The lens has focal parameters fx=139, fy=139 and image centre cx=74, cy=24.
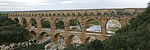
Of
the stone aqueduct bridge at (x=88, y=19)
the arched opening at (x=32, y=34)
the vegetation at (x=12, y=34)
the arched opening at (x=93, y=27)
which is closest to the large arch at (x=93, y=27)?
the arched opening at (x=93, y=27)

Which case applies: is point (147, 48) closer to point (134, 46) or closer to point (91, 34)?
point (134, 46)

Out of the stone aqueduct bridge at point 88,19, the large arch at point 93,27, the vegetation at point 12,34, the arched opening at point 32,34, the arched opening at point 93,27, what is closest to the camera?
the stone aqueduct bridge at point 88,19

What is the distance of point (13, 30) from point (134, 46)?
21932mm

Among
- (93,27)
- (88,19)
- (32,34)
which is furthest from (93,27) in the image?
(88,19)

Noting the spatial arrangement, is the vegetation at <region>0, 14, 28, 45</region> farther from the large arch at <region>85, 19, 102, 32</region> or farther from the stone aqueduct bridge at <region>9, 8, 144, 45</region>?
the large arch at <region>85, 19, 102, 32</region>

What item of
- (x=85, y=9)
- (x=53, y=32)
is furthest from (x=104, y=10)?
(x=53, y=32)

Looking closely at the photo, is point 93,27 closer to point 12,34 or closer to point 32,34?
point 32,34

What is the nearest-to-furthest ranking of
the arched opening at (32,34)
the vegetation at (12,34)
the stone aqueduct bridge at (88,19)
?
the stone aqueduct bridge at (88,19), the vegetation at (12,34), the arched opening at (32,34)

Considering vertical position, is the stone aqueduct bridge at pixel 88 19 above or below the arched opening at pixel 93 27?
above

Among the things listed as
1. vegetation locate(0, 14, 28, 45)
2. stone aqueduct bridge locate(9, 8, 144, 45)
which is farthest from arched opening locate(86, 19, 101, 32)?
vegetation locate(0, 14, 28, 45)

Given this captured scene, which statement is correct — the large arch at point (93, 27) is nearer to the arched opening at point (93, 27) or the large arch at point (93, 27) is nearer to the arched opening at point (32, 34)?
the arched opening at point (93, 27)

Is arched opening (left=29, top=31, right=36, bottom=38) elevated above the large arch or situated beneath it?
elevated above

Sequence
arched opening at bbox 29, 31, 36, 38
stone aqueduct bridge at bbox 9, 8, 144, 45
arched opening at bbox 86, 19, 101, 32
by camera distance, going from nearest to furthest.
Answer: stone aqueduct bridge at bbox 9, 8, 144, 45 → arched opening at bbox 29, 31, 36, 38 → arched opening at bbox 86, 19, 101, 32

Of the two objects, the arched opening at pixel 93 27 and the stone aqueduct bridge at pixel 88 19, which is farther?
the arched opening at pixel 93 27
